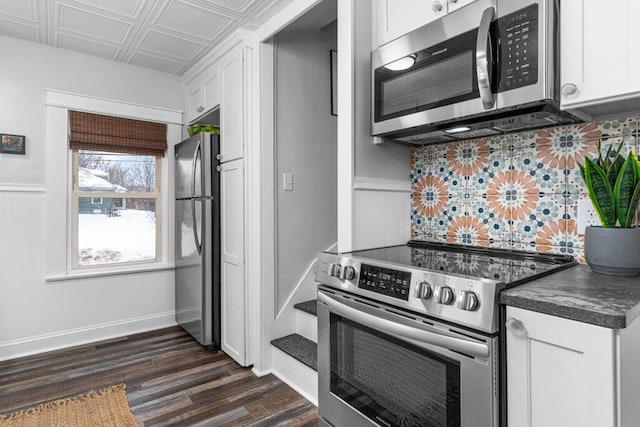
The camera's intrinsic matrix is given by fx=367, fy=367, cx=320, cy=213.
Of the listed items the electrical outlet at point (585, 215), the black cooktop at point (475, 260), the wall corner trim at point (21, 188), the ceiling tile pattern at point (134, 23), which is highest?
the ceiling tile pattern at point (134, 23)

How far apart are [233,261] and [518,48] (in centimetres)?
220

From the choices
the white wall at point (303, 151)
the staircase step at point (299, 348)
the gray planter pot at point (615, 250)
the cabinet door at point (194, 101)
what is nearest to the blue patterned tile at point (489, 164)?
the gray planter pot at point (615, 250)

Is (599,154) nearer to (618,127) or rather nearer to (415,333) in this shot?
(618,127)

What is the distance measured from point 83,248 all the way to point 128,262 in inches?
15.2

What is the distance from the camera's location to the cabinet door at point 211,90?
3004 mm

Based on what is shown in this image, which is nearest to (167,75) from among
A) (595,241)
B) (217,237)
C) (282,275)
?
(217,237)

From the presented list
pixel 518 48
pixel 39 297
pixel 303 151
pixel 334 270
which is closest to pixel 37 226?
pixel 39 297

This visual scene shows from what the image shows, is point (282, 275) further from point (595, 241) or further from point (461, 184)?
point (595, 241)

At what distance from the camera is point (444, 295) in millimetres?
1152

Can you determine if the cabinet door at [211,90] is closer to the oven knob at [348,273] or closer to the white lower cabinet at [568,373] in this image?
the oven knob at [348,273]

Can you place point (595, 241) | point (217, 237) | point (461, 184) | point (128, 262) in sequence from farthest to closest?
point (128, 262), point (217, 237), point (461, 184), point (595, 241)

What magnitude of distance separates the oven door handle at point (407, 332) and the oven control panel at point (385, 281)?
11 centimetres

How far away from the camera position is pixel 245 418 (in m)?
2.01

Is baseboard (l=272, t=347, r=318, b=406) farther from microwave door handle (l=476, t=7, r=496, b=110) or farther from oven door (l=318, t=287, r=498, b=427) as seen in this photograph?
microwave door handle (l=476, t=7, r=496, b=110)
